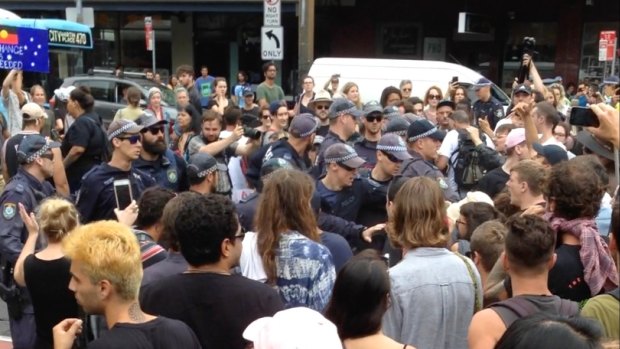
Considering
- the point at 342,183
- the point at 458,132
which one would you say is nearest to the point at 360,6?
the point at 458,132

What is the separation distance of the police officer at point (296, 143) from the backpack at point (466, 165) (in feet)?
5.17

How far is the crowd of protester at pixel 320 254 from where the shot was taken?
2.76 meters

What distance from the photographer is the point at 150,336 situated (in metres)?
2.70

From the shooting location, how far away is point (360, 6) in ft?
88.4

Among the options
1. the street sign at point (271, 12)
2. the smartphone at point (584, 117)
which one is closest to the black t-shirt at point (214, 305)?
the smartphone at point (584, 117)

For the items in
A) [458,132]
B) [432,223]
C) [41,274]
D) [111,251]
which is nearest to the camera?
[111,251]

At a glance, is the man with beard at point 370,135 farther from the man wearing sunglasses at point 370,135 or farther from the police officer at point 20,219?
the police officer at point 20,219

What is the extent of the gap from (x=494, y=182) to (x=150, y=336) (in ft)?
12.4

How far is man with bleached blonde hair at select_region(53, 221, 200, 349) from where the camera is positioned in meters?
2.75

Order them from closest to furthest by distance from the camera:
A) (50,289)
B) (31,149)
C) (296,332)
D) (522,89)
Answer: (296,332) < (50,289) < (31,149) < (522,89)

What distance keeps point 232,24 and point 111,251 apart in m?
25.3

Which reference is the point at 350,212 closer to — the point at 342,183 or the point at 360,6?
the point at 342,183

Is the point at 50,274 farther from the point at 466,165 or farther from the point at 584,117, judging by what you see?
the point at 466,165

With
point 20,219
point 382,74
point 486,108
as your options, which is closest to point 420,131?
point 20,219
